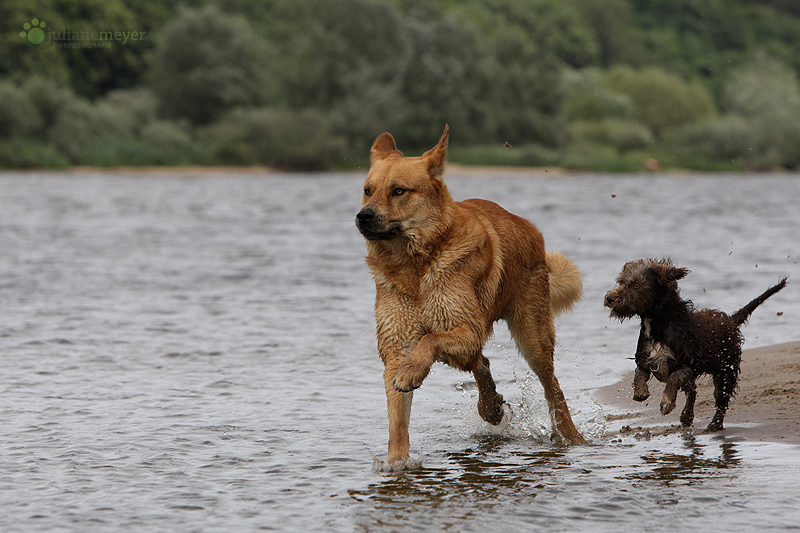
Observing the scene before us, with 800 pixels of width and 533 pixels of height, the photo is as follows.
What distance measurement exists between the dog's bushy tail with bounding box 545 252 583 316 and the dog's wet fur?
27.8 inches

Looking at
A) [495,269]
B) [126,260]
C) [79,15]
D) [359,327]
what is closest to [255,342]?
[359,327]

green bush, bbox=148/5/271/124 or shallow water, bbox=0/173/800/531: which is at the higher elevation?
green bush, bbox=148/5/271/124

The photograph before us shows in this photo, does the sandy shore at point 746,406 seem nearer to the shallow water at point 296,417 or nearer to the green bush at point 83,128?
the shallow water at point 296,417

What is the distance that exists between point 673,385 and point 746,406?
1151 mm

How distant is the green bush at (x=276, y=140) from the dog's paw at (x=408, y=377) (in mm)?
58445

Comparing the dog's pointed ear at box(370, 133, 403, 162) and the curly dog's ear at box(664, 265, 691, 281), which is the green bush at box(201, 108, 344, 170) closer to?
the dog's pointed ear at box(370, 133, 403, 162)

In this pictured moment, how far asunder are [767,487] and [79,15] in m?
85.7

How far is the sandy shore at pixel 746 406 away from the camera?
742 cm

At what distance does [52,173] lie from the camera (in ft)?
198

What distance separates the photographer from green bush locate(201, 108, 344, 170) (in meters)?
64.1

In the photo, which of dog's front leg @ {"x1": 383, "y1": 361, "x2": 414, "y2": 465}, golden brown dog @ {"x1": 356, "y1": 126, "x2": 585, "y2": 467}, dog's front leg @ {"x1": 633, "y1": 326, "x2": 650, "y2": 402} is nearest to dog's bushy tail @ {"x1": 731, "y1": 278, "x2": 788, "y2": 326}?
dog's front leg @ {"x1": 633, "y1": 326, "x2": 650, "y2": 402}

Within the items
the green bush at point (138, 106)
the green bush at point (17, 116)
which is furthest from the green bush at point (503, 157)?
the green bush at point (17, 116)

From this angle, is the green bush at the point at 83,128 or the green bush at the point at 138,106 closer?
the green bush at the point at 83,128

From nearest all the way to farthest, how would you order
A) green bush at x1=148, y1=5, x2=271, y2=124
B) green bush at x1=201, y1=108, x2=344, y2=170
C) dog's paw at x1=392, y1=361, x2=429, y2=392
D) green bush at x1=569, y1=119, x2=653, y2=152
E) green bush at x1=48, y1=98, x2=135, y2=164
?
dog's paw at x1=392, y1=361, x2=429, y2=392
green bush at x1=48, y1=98, x2=135, y2=164
green bush at x1=201, y1=108, x2=344, y2=170
green bush at x1=569, y1=119, x2=653, y2=152
green bush at x1=148, y1=5, x2=271, y2=124
